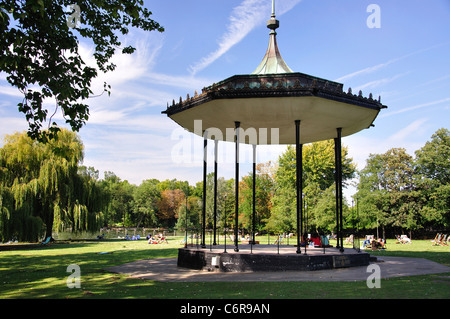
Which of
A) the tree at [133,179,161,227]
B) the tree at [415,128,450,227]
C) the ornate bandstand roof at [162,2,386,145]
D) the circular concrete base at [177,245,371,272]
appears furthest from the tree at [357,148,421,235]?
the tree at [133,179,161,227]

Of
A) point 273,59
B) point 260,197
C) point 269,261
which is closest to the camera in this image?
point 269,261

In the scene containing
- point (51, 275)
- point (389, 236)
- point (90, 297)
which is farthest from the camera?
point (389, 236)

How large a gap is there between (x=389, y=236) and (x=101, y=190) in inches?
1541

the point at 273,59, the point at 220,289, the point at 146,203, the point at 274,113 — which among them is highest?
the point at 273,59

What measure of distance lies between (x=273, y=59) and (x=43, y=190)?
24.9m

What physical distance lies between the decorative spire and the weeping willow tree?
20092 mm

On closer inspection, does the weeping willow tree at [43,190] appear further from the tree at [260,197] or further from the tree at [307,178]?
the tree at [260,197]

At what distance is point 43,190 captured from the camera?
31344 millimetres

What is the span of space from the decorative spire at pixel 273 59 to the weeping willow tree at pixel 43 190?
20.1 meters

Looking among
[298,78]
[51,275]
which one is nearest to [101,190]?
[51,275]

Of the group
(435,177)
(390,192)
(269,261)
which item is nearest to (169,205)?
(390,192)

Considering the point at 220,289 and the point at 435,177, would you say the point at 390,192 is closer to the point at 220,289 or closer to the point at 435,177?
the point at 435,177
